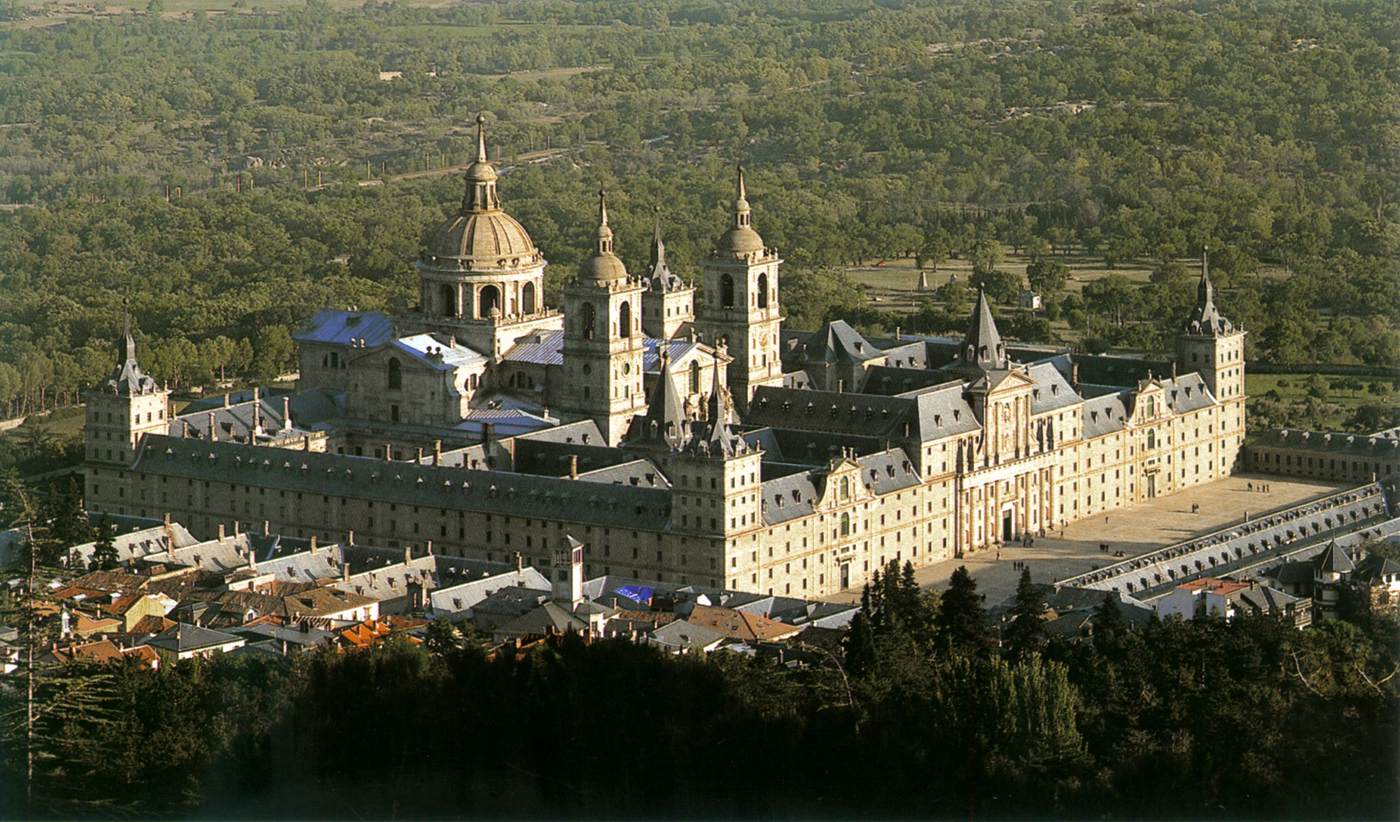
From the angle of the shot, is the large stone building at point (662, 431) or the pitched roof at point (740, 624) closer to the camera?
the pitched roof at point (740, 624)

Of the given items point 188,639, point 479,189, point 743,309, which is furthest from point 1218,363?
point 188,639

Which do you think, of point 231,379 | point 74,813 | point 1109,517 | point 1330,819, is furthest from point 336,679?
point 231,379

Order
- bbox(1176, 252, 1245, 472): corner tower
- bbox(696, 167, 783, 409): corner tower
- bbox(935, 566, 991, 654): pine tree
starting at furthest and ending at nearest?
bbox(1176, 252, 1245, 472): corner tower → bbox(696, 167, 783, 409): corner tower → bbox(935, 566, 991, 654): pine tree

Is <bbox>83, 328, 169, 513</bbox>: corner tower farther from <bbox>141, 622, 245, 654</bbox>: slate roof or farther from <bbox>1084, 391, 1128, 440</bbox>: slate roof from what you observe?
<bbox>1084, 391, 1128, 440</bbox>: slate roof

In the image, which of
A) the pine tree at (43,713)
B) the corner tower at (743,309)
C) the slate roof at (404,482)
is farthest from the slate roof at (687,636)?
the corner tower at (743,309)

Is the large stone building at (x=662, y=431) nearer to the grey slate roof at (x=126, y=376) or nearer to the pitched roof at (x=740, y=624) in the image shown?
the grey slate roof at (x=126, y=376)

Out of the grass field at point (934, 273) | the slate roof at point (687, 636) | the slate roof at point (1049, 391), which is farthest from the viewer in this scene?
the grass field at point (934, 273)

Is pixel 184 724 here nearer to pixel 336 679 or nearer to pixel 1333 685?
pixel 336 679

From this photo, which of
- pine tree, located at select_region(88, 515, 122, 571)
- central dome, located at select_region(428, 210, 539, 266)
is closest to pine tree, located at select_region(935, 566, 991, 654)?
pine tree, located at select_region(88, 515, 122, 571)

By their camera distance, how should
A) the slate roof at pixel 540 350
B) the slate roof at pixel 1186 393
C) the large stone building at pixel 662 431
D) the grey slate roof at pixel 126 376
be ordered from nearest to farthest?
the large stone building at pixel 662 431 → the grey slate roof at pixel 126 376 → the slate roof at pixel 540 350 → the slate roof at pixel 1186 393
